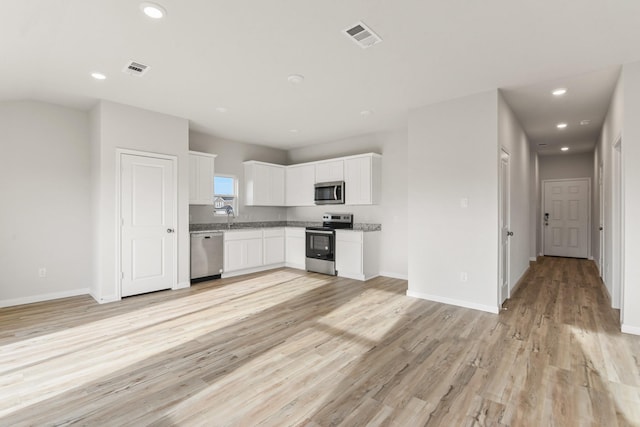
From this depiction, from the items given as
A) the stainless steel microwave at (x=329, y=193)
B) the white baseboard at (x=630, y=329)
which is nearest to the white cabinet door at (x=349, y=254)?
the stainless steel microwave at (x=329, y=193)

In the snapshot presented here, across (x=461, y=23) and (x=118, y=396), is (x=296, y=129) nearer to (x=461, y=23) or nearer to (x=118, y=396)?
(x=461, y=23)

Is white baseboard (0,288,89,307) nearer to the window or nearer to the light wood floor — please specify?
the light wood floor

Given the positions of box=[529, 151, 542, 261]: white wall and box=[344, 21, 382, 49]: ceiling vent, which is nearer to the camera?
box=[344, 21, 382, 49]: ceiling vent

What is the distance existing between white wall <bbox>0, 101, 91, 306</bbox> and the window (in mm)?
2139

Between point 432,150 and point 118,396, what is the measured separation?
414 cm

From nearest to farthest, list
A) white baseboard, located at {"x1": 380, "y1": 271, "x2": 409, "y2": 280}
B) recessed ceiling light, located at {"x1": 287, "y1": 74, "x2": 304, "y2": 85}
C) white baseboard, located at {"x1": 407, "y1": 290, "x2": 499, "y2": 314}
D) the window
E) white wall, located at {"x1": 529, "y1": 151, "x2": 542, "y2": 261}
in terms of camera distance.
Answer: recessed ceiling light, located at {"x1": 287, "y1": 74, "x2": 304, "y2": 85} < white baseboard, located at {"x1": 407, "y1": 290, "x2": 499, "y2": 314} < white baseboard, located at {"x1": 380, "y1": 271, "x2": 409, "y2": 280} < the window < white wall, located at {"x1": 529, "y1": 151, "x2": 542, "y2": 261}

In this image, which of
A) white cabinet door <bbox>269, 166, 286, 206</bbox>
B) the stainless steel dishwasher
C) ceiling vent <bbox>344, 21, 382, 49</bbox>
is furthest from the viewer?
white cabinet door <bbox>269, 166, 286, 206</bbox>

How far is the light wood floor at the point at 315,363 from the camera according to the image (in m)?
1.89

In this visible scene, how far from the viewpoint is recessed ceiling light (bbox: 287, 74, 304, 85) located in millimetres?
3340

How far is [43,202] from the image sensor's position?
416 centimetres

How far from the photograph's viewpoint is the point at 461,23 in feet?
7.80

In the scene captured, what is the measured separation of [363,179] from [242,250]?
104 inches

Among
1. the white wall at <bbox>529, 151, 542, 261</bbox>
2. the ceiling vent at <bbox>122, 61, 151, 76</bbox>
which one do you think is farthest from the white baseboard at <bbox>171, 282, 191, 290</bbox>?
the white wall at <bbox>529, 151, 542, 261</bbox>

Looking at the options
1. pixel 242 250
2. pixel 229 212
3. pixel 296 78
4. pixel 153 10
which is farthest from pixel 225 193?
pixel 153 10
